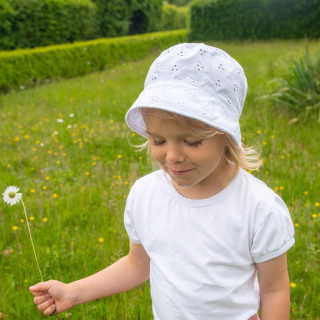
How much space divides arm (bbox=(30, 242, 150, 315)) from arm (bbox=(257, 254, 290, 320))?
50 centimetres

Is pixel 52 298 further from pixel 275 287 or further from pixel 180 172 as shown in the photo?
pixel 275 287

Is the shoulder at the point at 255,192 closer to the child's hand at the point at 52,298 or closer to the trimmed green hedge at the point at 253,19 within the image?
the child's hand at the point at 52,298

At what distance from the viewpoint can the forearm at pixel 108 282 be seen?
1.46 metres

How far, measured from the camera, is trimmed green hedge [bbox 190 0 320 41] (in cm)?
1830

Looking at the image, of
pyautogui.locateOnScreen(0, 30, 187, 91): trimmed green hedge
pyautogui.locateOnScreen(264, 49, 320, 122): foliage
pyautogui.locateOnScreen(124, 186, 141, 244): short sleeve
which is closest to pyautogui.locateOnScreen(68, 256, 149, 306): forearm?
pyautogui.locateOnScreen(124, 186, 141, 244): short sleeve

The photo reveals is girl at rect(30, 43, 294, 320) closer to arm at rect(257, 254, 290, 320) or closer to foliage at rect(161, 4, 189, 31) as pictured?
arm at rect(257, 254, 290, 320)

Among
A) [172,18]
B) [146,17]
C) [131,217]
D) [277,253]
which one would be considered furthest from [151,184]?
[172,18]

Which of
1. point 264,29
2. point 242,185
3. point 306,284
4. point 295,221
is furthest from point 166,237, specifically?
point 264,29

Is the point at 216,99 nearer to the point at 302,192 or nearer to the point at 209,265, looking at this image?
the point at 209,265

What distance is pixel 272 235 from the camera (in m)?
1.19

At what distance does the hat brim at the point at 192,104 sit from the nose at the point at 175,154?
0.41ft

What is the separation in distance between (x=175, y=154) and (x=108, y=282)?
2.13 ft

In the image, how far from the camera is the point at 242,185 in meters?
1.28

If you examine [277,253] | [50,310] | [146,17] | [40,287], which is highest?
[146,17]
